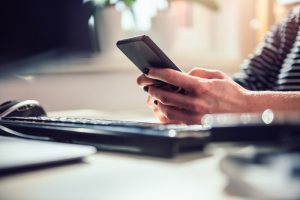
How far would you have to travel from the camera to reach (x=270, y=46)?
50.9 inches

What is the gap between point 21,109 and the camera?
2.33 feet

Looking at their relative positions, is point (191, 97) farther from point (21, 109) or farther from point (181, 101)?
point (21, 109)

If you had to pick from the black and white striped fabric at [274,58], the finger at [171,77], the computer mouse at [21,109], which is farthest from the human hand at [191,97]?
the black and white striped fabric at [274,58]

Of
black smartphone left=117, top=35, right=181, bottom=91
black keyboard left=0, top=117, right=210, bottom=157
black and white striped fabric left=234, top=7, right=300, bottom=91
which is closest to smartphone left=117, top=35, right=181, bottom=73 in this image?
Answer: black smartphone left=117, top=35, right=181, bottom=91

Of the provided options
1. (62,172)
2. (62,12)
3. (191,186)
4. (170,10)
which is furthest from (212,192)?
(170,10)

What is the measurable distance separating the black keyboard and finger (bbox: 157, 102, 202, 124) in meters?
0.25

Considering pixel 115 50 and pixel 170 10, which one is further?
pixel 170 10

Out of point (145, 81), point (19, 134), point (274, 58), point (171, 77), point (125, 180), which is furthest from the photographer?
point (274, 58)

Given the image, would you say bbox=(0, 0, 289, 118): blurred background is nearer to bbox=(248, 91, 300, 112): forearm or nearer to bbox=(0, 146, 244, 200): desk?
bbox=(248, 91, 300, 112): forearm

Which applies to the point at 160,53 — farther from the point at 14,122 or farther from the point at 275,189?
the point at 275,189

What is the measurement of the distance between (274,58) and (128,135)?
0.92 meters

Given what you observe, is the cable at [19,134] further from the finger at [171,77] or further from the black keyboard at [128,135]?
the finger at [171,77]

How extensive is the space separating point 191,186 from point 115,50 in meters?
1.00

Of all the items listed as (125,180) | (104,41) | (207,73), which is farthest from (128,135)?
(104,41)
